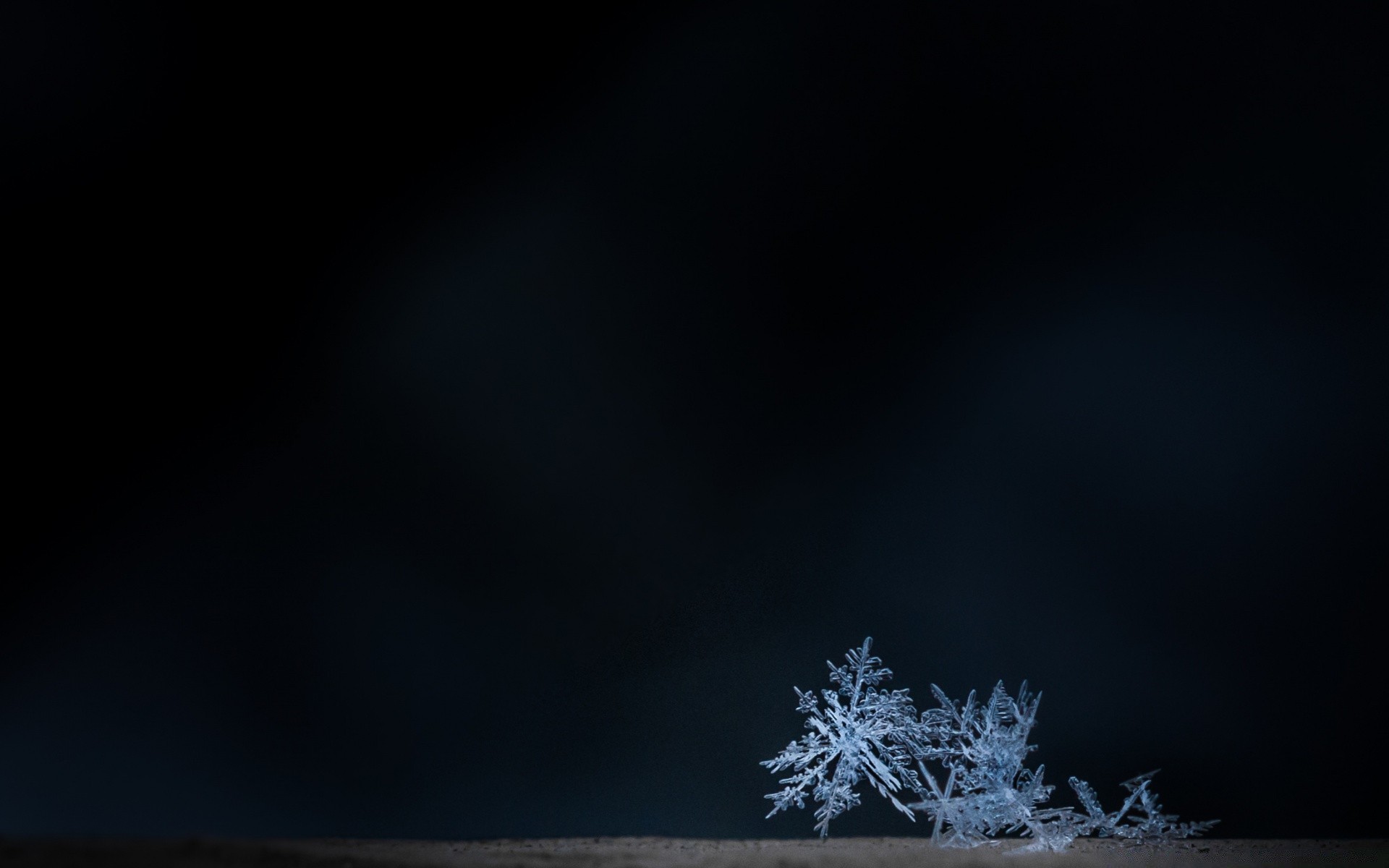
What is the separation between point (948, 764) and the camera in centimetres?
435

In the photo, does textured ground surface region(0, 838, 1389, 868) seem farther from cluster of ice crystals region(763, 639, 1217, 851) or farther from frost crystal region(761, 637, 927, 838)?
frost crystal region(761, 637, 927, 838)

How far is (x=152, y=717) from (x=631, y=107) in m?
3.66

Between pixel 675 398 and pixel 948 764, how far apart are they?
2109mm

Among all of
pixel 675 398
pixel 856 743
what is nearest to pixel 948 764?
pixel 856 743

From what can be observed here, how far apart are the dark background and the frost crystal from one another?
1.23ft

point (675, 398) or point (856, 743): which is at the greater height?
point (675, 398)

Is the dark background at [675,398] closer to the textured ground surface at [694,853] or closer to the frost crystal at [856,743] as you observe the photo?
the textured ground surface at [694,853]

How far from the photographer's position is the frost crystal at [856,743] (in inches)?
169

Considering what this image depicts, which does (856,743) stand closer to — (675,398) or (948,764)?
(948,764)

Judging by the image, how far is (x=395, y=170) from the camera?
15.8 ft

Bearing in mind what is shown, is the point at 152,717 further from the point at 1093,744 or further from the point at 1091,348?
the point at 1091,348

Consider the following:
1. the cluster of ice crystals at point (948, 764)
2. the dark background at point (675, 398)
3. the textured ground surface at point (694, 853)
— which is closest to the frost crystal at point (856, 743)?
the cluster of ice crystals at point (948, 764)

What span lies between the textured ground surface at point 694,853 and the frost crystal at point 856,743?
0.22 m

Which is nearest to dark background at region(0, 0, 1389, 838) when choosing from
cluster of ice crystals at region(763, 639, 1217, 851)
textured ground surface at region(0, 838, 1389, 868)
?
textured ground surface at region(0, 838, 1389, 868)
